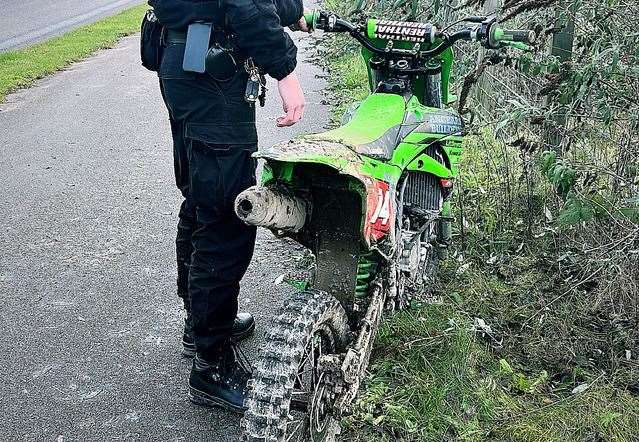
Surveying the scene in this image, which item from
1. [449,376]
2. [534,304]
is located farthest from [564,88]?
[449,376]

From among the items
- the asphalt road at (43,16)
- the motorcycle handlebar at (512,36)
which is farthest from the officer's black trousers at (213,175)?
the asphalt road at (43,16)

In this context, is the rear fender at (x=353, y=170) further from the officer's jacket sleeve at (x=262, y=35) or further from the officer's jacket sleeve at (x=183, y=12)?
the officer's jacket sleeve at (x=183, y=12)

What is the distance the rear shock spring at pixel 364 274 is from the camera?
3.07 m

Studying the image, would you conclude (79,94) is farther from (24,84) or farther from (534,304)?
(534,304)

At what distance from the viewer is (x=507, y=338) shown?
3.91 meters

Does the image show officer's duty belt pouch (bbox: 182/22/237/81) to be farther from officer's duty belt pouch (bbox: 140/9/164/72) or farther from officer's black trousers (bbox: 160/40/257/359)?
officer's duty belt pouch (bbox: 140/9/164/72)

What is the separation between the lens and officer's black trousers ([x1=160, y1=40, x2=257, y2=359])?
3.14 meters

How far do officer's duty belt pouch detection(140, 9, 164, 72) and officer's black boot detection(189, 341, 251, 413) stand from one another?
1296 millimetres

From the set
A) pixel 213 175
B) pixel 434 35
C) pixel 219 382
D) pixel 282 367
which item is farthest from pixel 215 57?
pixel 219 382

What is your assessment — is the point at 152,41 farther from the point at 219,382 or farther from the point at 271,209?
the point at 219,382

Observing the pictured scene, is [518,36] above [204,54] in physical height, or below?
below

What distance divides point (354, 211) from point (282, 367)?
2.44 feet

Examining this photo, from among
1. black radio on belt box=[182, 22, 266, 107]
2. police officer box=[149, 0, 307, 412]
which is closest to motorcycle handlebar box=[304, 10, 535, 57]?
police officer box=[149, 0, 307, 412]

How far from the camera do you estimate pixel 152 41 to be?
3.42 metres
